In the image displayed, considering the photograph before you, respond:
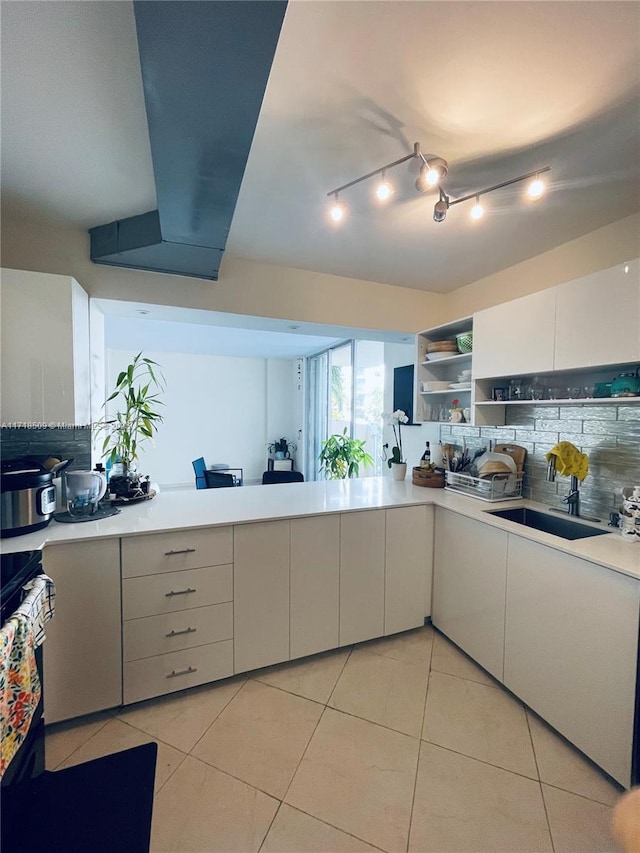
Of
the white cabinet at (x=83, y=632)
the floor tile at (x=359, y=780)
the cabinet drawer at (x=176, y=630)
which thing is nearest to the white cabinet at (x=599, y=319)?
the floor tile at (x=359, y=780)

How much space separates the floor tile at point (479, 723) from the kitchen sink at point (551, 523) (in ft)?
2.96

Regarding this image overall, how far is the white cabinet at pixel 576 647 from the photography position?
4.43 ft

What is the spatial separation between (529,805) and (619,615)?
78 cm

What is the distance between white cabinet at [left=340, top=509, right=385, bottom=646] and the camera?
2125 mm

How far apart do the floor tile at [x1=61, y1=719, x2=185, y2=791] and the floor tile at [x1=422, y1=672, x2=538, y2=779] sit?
43.4 inches

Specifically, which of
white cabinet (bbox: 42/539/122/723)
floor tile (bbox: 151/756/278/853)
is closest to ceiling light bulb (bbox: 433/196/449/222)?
white cabinet (bbox: 42/539/122/723)

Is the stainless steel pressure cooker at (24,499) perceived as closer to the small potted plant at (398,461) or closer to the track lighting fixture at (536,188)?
the small potted plant at (398,461)

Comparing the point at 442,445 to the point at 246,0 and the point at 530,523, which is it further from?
the point at 246,0

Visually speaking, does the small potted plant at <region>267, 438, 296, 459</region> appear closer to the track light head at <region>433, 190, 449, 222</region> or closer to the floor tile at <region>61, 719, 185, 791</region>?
the floor tile at <region>61, 719, 185, 791</region>

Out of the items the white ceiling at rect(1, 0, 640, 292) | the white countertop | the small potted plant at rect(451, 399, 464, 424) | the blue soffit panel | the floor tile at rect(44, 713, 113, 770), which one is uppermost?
the white ceiling at rect(1, 0, 640, 292)

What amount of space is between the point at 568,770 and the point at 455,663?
0.66 metres

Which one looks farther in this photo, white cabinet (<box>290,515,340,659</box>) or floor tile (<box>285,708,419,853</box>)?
white cabinet (<box>290,515,340,659</box>)

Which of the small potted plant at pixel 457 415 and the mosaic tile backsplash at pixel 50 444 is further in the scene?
the small potted plant at pixel 457 415

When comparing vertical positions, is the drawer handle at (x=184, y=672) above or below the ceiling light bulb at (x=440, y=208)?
below
